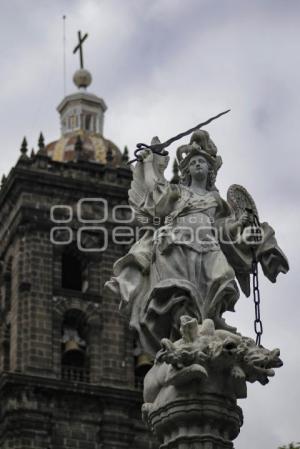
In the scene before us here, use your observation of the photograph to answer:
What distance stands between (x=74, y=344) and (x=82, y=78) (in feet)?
40.9

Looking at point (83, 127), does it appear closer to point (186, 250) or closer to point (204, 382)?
point (186, 250)

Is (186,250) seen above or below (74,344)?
below

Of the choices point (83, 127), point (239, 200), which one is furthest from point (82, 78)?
point (239, 200)

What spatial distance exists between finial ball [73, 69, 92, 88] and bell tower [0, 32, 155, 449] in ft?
16.8

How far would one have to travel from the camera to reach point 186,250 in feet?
34.0

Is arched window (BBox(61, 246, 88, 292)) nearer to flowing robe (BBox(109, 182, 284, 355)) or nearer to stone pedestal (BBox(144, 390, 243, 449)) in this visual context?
flowing robe (BBox(109, 182, 284, 355))

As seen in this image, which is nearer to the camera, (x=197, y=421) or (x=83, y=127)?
(x=197, y=421)

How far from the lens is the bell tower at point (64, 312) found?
47656mm

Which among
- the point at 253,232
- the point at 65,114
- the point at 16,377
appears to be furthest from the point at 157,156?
the point at 65,114

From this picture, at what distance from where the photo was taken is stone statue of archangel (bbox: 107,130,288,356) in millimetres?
10188

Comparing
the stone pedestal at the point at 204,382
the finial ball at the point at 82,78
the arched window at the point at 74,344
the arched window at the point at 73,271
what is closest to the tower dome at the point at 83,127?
the finial ball at the point at 82,78

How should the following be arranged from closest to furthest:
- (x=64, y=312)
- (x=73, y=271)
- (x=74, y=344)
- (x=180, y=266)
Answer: (x=180, y=266) < (x=64, y=312) < (x=74, y=344) < (x=73, y=271)

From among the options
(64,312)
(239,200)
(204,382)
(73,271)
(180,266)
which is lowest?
(204,382)

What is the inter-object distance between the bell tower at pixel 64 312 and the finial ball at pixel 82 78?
5.12 metres
